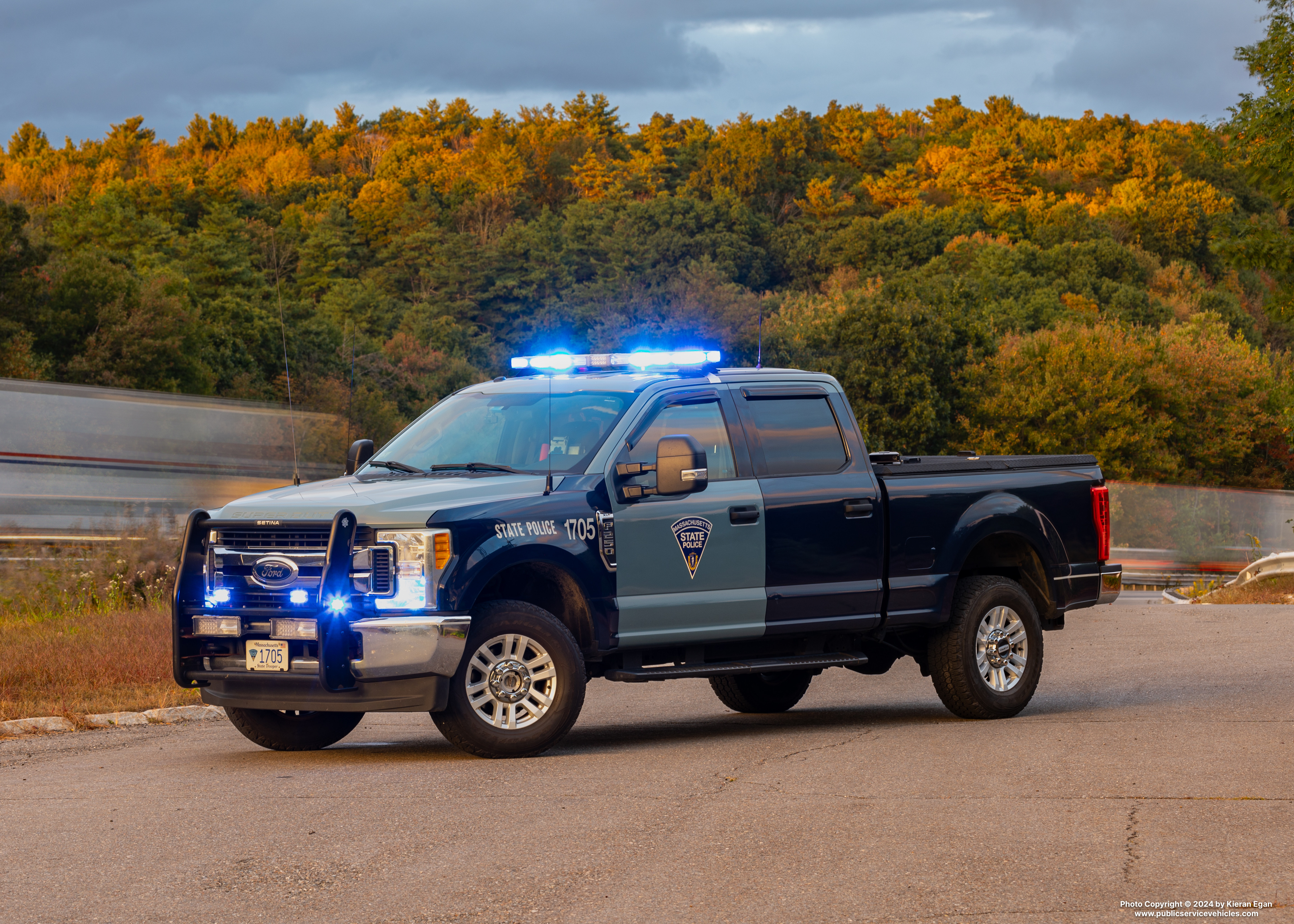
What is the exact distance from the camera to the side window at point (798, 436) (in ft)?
35.8

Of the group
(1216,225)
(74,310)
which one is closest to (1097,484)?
(1216,225)

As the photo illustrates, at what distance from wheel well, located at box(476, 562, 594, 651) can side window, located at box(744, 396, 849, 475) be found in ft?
5.73

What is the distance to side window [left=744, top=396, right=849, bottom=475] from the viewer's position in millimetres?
10898

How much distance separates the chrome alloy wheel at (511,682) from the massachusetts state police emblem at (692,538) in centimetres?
121

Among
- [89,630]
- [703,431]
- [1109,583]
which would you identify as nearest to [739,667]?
[703,431]

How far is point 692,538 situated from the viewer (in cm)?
1019

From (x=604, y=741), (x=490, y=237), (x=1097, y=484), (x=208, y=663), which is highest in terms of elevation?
(x=490, y=237)

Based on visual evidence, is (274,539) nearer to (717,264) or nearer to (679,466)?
(679,466)

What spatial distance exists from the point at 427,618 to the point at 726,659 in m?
2.36

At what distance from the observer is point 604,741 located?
10.7 m

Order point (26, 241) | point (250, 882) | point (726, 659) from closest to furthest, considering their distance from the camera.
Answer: point (250, 882) → point (726, 659) → point (26, 241)

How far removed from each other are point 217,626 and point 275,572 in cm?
49

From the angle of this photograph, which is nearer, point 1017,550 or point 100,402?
Result: point 1017,550

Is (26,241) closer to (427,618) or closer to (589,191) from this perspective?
(427,618)
